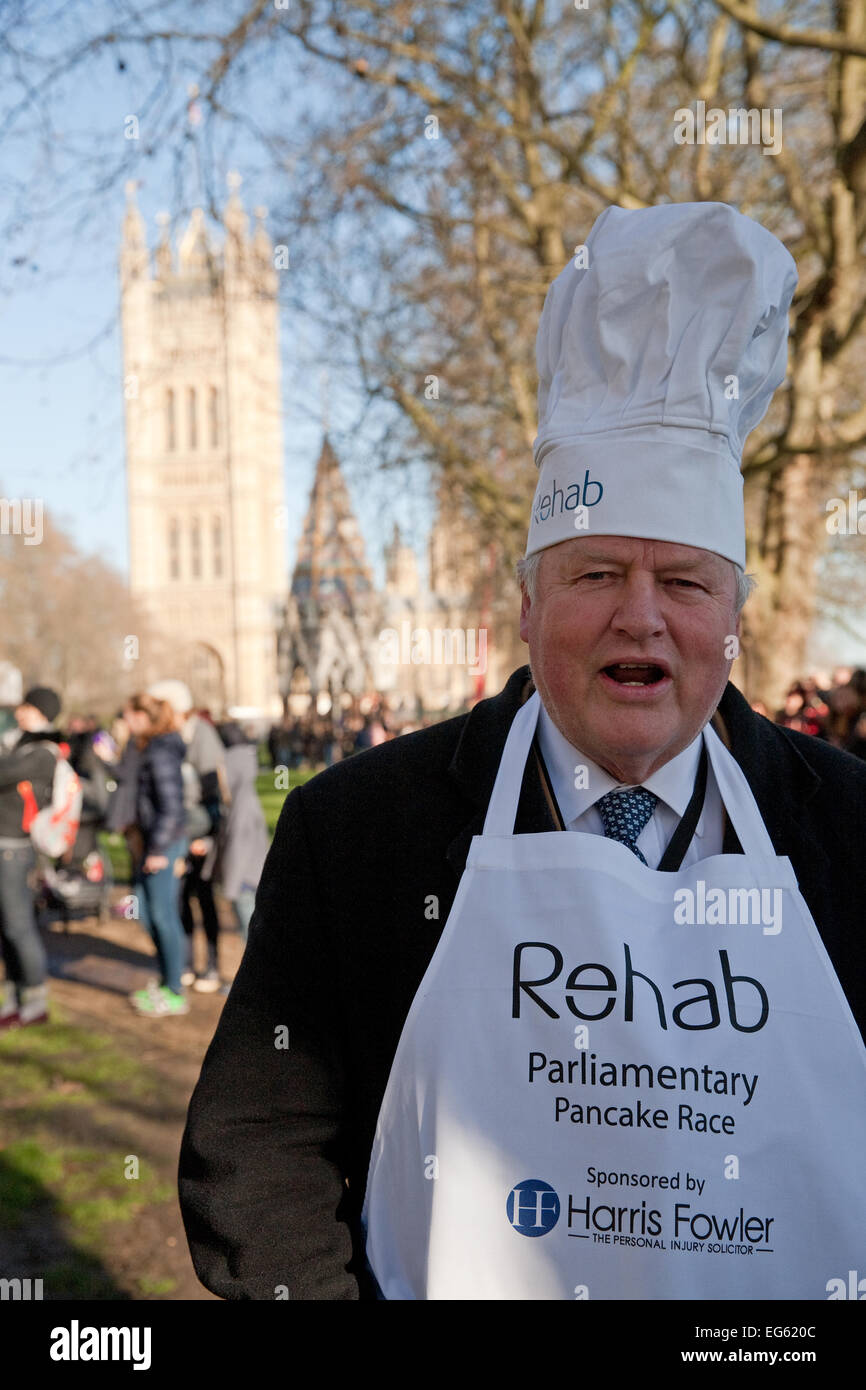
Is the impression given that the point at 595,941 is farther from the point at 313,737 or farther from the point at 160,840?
the point at 313,737

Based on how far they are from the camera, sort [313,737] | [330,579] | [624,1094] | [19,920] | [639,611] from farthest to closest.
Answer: [313,737] → [330,579] → [19,920] → [639,611] → [624,1094]

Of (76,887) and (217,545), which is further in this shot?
(217,545)

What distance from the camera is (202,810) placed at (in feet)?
25.0

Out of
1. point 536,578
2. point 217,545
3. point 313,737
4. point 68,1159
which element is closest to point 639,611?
point 536,578

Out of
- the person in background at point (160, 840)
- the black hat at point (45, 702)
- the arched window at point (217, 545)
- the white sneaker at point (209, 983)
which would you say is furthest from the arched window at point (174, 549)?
the person in background at point (160, 840)

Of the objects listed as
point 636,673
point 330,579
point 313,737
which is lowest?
point 313,737

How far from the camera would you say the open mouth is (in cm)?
166

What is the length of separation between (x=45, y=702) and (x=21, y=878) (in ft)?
3.34

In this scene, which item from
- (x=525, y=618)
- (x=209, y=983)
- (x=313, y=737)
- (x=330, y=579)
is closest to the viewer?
(x=525, y=618)

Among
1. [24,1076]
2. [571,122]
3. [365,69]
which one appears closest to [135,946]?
[24,1076]

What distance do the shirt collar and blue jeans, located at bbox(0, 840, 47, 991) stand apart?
18.1 feet

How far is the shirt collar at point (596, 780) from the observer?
1738 mm

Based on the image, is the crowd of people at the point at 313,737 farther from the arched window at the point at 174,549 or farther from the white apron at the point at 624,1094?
the arched window at the point at 174,549
